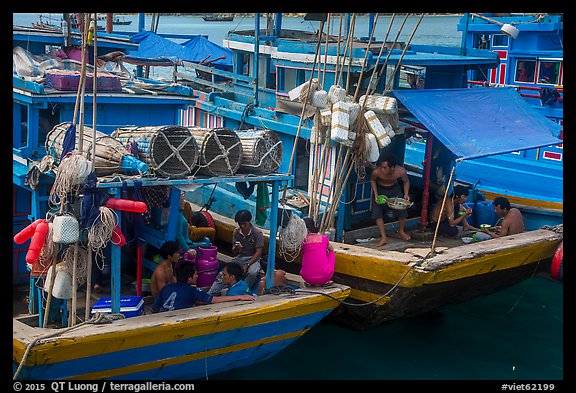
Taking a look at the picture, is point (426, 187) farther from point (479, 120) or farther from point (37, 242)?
point (37, 242)

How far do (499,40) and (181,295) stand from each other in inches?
455

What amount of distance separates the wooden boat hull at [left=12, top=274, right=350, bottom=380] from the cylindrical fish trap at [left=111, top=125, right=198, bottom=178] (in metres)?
1.40

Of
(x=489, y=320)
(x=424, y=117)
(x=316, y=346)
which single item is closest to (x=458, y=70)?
(x=424, y=117)

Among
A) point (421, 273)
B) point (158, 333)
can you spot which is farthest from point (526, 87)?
point (158, 333)

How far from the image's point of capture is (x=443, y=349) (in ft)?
33.3

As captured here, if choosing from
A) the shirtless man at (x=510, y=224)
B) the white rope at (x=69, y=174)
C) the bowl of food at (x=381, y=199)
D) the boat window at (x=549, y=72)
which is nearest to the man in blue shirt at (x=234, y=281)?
the white rope at (x=69, y=174)

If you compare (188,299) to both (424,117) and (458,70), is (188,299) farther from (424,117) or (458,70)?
(458,70)

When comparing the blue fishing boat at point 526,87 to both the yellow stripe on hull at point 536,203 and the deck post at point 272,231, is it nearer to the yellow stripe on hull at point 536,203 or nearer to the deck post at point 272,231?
the yellow stripe on hull at point 536,203

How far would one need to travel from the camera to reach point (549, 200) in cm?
1307

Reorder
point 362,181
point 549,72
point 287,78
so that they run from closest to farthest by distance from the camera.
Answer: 1. point 362,181
2. point 287,78
3. point 549,72

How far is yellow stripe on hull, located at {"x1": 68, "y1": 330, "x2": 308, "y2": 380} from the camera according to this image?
24.7 ft

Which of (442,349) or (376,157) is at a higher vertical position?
(376,157)

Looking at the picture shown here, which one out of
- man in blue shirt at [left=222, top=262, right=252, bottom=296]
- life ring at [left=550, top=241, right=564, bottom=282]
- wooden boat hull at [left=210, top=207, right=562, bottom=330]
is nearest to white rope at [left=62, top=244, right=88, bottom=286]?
man in blue shirt at [left=222, top=262, right=252, bottom=296]
